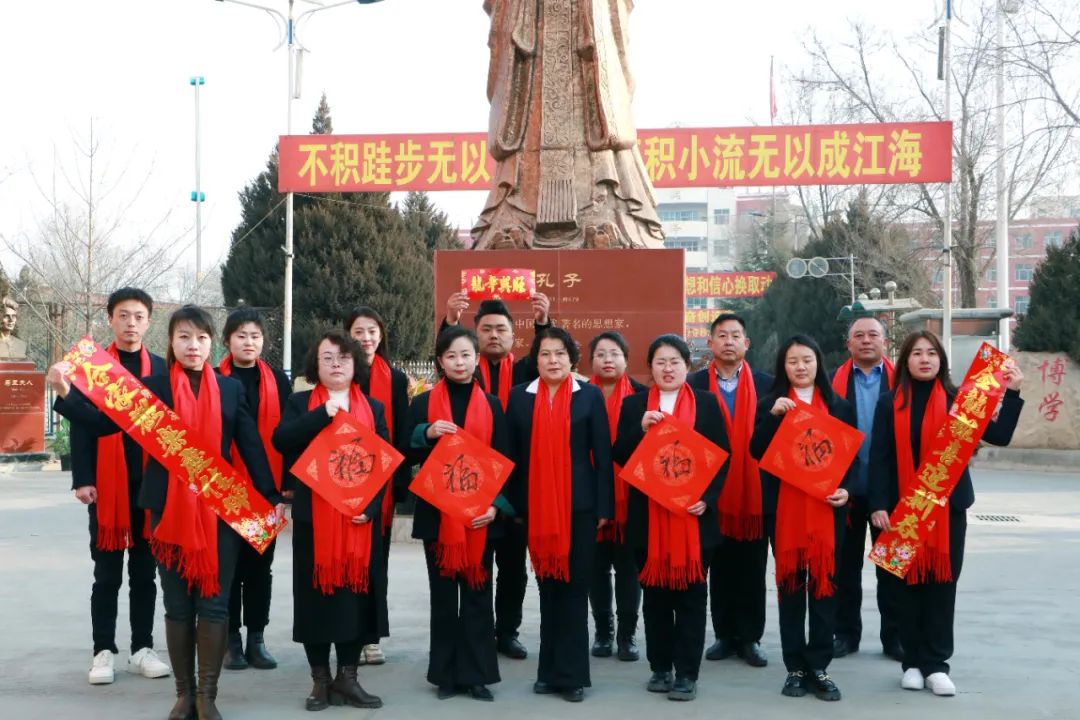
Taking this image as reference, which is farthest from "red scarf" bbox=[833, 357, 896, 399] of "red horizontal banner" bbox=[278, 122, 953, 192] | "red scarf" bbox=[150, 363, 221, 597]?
"red horizontal banner" bbox=[278, 122, 953, 192]

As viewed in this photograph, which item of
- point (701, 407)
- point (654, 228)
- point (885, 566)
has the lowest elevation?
point (885, 566)

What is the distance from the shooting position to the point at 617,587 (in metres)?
5.04

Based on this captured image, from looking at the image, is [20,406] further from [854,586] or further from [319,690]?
[854,586]

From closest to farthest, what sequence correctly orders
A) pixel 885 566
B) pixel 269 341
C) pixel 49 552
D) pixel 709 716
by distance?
pixel 709 716 < pixel 885 566 < pixel 49 552 < pixel 269 341

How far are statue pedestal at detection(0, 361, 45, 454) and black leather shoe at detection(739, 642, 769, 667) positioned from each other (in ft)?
36.5

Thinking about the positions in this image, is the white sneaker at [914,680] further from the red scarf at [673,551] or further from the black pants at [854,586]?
the red scarf at [673,551]

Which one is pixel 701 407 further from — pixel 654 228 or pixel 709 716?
pixel 654 228

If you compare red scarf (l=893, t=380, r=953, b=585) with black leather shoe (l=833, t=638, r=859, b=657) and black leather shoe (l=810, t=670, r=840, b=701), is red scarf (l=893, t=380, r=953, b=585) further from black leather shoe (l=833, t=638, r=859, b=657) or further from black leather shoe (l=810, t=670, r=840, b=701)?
black leather shoe (l=833, t=638, r=859, b=657)

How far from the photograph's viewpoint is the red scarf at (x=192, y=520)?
390cm

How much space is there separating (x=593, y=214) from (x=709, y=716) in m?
4.73

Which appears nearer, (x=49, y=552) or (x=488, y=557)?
(x=488, y=557)

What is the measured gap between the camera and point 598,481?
14.3 ft

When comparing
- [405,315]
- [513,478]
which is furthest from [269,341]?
[513,478]

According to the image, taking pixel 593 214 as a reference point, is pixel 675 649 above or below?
below
